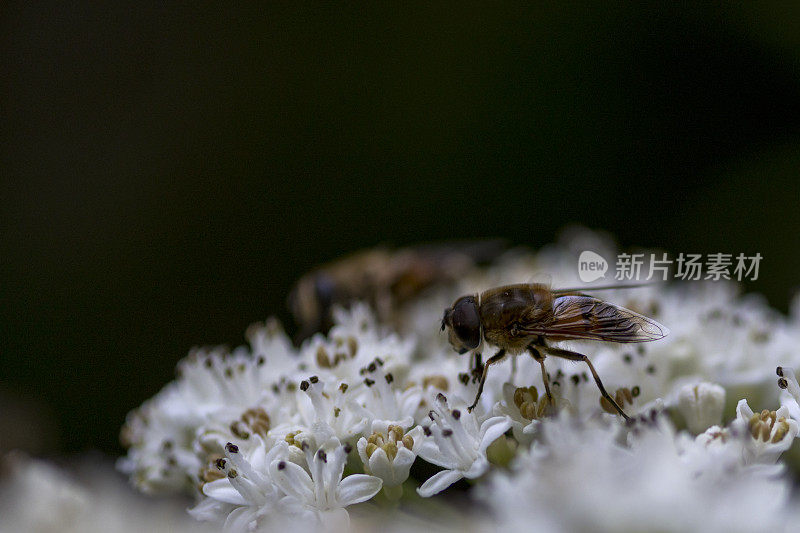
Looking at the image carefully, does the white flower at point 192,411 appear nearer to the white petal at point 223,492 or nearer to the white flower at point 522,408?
the white petal at point 223,492

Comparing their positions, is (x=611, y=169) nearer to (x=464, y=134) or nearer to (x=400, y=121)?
(x=464, y=134)

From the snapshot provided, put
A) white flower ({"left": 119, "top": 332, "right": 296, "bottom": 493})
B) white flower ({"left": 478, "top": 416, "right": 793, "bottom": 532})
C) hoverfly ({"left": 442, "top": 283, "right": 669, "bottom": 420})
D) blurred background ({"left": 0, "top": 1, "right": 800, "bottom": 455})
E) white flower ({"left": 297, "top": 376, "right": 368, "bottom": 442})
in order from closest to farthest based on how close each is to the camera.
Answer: white flower ({"left": 478, "top": 416, "right": 793, "bottom": 532}), hoverfly ({"left": 442, "top": 283, "right": 669, "bottom": 420}), white flower ({"left": 297, "top": 376, "right": 368, "bottom": 442}), white flower ({"left": 119, "top": 332, "right": 296, "bottom": 493}), blurred background ({"left": 0, "top": 1, "right": 800, "bottom": 455})

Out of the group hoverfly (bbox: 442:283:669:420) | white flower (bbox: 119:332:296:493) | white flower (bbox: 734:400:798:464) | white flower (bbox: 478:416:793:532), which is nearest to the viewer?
white flower (bbox: 478:416:793:532)

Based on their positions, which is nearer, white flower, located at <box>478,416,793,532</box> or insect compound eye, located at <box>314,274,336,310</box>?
white flower, located at <box>478,416,793,532</box>

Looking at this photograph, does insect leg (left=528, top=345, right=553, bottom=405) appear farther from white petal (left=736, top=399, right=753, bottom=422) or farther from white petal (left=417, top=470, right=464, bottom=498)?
white petal (left=736, top=399, right=753, bottom=422)

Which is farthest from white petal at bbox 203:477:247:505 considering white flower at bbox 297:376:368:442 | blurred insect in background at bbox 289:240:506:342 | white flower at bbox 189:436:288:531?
blurred insect in background at bbox 289:240:506:342

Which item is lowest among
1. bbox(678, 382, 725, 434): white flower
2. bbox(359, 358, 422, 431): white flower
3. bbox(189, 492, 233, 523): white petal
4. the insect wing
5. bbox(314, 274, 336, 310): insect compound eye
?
bbox(189, 492, 233, 523): white petal

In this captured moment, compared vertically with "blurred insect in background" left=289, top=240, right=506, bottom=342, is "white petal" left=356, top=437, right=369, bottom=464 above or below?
below
